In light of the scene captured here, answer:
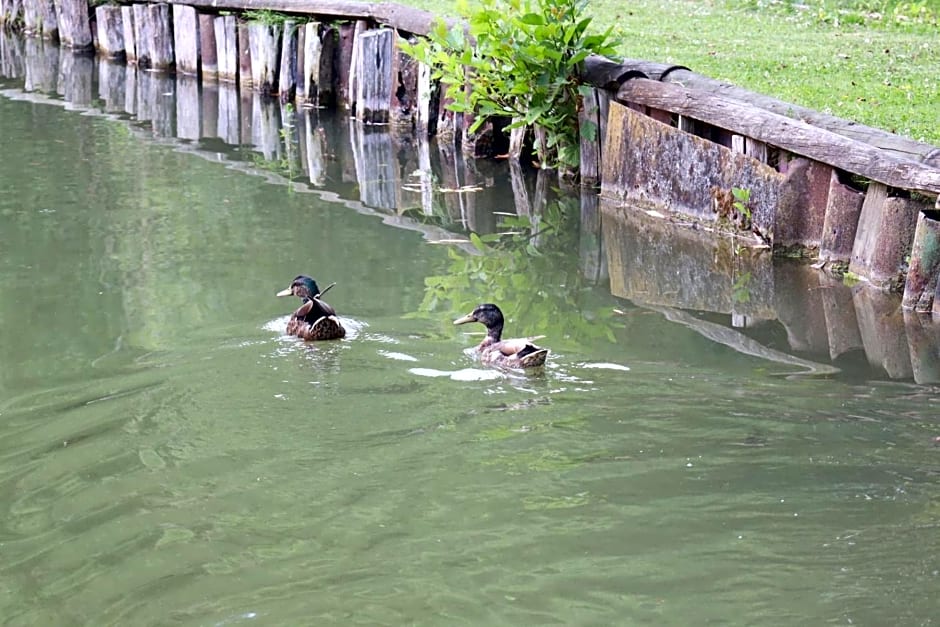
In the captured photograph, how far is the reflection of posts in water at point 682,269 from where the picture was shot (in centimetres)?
1013

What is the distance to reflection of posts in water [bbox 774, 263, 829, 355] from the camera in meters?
9.14

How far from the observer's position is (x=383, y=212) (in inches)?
525

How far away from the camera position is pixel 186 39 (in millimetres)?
21516

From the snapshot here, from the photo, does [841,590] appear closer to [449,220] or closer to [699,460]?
[699,460]

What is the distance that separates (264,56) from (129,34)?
412 cm

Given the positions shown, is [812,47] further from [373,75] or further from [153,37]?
[153,37]

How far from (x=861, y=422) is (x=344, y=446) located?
2.62m

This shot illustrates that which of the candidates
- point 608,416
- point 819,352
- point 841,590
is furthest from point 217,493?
point 819,352

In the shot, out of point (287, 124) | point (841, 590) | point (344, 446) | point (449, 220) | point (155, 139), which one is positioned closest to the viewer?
point (841, 590)

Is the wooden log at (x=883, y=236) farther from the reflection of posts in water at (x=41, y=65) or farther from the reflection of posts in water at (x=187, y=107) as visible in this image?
the reflection of posts in water at (x=41, y=65)

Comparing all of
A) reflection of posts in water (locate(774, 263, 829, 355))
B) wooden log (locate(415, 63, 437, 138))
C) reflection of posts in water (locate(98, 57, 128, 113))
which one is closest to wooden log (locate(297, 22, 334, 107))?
wooden log (locate(415, 63, 437, 138))

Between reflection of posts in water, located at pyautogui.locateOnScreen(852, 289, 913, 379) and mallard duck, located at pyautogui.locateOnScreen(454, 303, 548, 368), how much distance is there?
2.17 m

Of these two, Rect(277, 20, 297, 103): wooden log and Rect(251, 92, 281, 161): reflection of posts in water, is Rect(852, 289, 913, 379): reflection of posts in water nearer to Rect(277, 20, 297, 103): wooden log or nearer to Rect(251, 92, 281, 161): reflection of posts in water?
Rect(251, 92, 281, 161): reflection of posts in water

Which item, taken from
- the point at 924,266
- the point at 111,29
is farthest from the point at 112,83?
the point at 924,266
